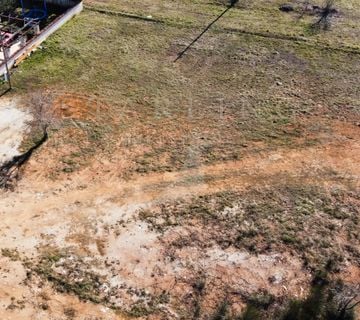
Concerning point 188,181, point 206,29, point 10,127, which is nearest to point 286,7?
point 206,29

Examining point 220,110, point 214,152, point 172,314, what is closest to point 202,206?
point 214,152

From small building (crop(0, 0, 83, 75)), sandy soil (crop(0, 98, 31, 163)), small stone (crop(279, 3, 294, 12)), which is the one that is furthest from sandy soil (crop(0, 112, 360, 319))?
small stone (crop(279, 3, 294, 12))

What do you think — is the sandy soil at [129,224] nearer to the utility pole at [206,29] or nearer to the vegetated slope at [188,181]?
the vegetated slope at [188,181]

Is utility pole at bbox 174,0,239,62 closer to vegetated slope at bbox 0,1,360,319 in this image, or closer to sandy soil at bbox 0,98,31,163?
vegetated slope at bbox 0,1,360,319

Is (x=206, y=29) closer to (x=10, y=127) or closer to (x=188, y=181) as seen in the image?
(x=188, y=181)

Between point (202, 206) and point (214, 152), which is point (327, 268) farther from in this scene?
point (214, 152)
